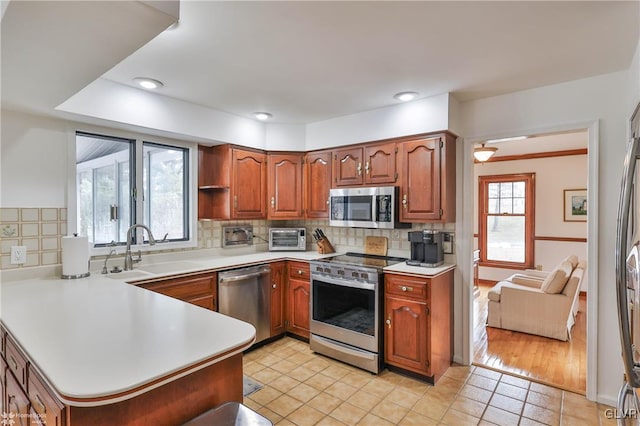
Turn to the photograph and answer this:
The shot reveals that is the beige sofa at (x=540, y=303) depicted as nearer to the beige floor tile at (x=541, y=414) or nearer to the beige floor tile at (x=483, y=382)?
the beige floor tile at (x=483, y=382)

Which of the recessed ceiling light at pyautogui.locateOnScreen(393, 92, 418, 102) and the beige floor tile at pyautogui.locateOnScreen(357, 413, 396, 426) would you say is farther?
the recessed ceiling light at pyautogui.locateOnScreen(393, 92, 418, 102)

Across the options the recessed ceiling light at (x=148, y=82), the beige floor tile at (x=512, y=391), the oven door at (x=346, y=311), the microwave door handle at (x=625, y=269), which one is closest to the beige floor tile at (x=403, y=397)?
the oven door at (x=346, y=311)

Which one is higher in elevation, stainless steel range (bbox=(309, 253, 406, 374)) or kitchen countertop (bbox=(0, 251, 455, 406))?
kitchen countertop (bbox=(0, 251, 455, 406))

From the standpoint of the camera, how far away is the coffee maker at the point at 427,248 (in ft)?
9.55

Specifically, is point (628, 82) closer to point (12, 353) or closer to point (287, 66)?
point (287, 66)

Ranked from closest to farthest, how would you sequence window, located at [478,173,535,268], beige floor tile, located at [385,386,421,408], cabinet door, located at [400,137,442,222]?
beige floor tile, located at [385,386,421,408], cabinet door, located at [400,137,442,222], window, located at [478,173,535,268]

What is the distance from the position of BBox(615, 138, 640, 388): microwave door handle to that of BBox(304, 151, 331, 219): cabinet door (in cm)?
259

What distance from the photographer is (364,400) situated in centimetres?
246

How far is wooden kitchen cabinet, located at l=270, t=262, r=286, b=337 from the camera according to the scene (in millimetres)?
3459

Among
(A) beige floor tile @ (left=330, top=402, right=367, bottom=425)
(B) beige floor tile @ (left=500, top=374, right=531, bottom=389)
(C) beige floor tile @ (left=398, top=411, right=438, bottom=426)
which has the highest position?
(A) beige floor tile @ (left=330, top=402, right=367, bottom=425)

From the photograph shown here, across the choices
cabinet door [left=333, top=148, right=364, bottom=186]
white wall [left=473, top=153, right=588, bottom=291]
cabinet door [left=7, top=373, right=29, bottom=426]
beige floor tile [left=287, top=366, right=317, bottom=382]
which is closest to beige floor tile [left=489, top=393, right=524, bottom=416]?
beige floor tile [left=287, top=366, right=317, bottom=382]

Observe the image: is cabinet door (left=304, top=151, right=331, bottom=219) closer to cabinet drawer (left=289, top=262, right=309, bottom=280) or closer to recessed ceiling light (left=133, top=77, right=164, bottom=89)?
cabinet drawer (left=289, top=262, right=309, bottom=280)

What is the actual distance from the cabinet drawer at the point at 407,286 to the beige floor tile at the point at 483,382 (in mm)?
817

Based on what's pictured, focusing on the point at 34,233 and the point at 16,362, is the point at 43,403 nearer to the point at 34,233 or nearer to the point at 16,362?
the point at 16,362
